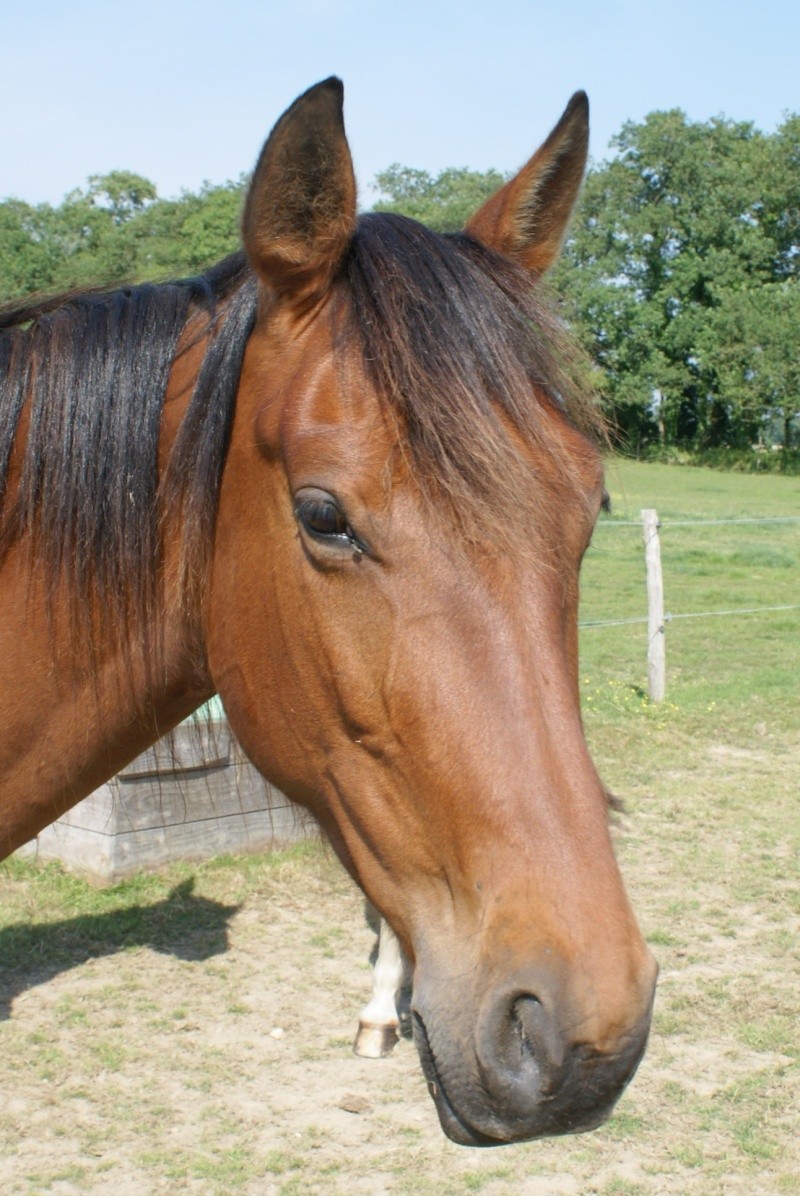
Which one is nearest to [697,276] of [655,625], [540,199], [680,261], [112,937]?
[680,261]

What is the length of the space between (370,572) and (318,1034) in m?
3.41

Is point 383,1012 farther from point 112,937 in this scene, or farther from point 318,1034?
point 112,937

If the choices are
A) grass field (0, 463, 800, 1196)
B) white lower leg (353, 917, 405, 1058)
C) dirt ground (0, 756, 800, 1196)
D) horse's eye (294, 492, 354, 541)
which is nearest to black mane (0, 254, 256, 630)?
horse's eye (294, 492, 354, 541)

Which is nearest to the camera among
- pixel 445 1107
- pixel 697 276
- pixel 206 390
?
pixel 445 1107

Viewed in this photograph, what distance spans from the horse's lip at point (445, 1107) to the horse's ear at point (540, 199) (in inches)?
59.3

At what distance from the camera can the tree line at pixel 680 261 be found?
1713 inches

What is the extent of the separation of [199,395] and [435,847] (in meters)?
0.95

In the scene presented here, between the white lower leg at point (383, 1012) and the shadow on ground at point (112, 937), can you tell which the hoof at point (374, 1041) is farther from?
the shadow on ground at point (112, 937)

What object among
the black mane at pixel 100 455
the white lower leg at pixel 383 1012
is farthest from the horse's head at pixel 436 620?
the white lower leg at pixel 383 1012

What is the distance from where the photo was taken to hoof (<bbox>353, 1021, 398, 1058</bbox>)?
417 centimetres

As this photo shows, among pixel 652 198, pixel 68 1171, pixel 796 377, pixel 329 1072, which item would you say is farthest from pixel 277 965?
pixel 652 198

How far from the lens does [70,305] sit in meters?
2.15

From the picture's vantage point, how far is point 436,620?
4.99ft

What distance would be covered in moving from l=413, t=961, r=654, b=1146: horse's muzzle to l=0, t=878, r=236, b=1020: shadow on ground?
3.88m
